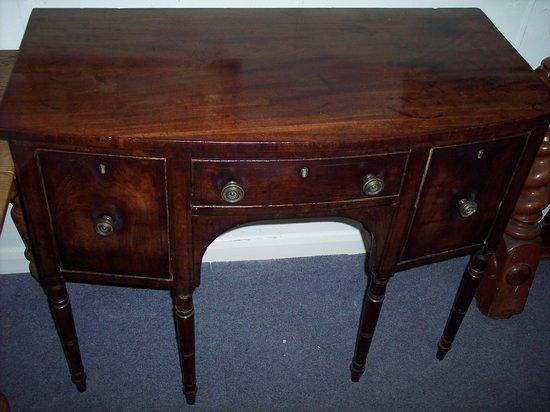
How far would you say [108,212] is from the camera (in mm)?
1090

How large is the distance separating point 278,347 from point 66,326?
A: 1.99 feet

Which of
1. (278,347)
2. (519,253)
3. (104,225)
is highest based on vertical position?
(104,225)

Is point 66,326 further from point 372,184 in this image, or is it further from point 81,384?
point 372,184

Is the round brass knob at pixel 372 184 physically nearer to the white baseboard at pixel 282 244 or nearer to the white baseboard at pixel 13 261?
the white baseboard at pixel 282 244

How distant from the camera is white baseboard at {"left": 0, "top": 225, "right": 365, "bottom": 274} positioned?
6.28ft

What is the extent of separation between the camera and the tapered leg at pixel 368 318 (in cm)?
134

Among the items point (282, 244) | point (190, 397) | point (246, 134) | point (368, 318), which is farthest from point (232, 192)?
point (282, 244)

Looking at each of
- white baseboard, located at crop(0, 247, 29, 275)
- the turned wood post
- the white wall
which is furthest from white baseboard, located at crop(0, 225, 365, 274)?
white baseboard, located at crop(0, 247, 29, 275)

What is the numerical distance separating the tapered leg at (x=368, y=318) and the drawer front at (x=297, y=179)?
30 centimetres

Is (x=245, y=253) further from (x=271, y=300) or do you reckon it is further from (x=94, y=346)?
(x=94, y=346)

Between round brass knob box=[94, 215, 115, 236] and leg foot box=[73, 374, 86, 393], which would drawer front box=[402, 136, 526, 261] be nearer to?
round brass knob box=[94, 215, 115, 236]

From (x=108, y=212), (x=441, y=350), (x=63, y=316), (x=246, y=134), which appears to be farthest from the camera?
(x=441, y=350)

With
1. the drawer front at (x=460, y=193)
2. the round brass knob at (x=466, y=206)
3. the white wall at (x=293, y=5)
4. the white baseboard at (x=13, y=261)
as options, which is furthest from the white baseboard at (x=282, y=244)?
the round brass knob at (x=466, y=206)

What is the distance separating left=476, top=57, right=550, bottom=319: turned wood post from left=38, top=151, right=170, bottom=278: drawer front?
1011 millimetres
